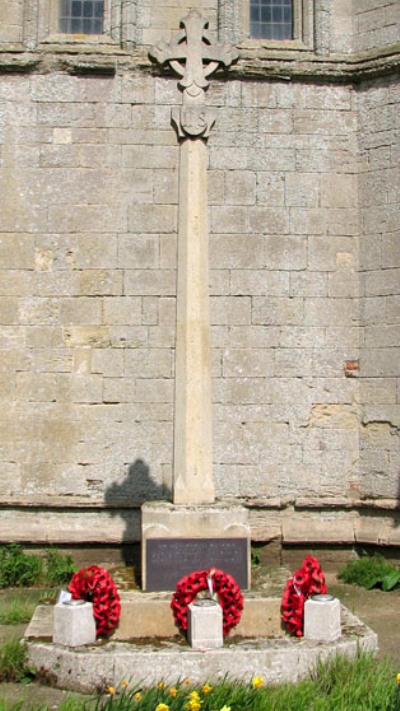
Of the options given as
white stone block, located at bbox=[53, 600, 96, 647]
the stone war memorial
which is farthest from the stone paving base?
the stone war memorial

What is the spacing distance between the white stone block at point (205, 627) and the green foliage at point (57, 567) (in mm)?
3368

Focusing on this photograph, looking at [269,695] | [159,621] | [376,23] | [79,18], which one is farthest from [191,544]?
[79,18]

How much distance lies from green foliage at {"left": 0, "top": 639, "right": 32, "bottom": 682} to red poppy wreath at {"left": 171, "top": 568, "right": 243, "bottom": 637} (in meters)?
0.97

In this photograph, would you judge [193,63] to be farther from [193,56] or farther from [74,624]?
[74,624]

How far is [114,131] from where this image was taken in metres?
8.83

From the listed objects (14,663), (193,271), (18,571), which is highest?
(193,271)

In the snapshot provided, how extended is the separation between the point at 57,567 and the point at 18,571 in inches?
15.0

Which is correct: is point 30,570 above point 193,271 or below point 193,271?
below

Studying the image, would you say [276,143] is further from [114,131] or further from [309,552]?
[309,552]

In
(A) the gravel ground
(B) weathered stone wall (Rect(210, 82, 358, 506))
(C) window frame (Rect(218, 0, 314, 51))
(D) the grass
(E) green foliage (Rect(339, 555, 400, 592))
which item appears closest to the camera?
(D) the grass

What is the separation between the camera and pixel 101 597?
5031mm

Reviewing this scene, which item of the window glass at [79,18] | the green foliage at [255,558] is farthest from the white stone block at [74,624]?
the window glass at [79,18]

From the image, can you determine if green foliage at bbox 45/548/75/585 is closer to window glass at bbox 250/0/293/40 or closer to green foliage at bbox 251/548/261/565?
green foliage at bbox 251/548/261/565

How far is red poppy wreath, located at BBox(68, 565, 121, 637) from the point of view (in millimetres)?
4992
